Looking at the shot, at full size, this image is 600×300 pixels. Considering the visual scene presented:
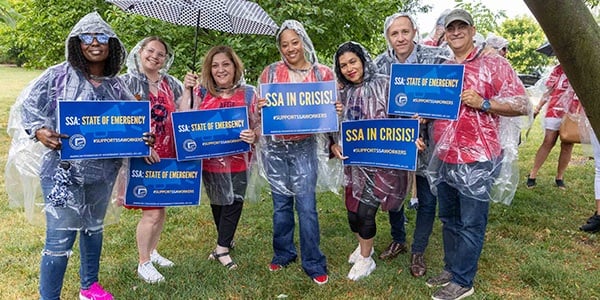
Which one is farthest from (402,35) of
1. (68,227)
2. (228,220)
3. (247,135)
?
(68,227)

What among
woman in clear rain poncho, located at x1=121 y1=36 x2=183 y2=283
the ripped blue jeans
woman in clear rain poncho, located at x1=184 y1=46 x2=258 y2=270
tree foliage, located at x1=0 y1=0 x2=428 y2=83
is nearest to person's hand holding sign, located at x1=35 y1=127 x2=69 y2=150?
the ripped blue jeans

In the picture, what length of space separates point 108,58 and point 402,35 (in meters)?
1.91

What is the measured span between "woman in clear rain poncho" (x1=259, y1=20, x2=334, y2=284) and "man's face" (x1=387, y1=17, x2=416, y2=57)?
1.67 feet

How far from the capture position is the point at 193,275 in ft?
11.5

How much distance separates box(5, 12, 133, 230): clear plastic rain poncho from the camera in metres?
2.62

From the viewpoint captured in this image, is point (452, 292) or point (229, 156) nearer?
point (452, 292)

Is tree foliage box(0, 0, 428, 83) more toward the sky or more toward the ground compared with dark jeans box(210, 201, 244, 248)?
more toward the sky

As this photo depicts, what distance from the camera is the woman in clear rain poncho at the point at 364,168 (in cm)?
322

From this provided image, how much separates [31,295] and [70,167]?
119 cm

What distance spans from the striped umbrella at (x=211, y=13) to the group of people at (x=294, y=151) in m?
0.30

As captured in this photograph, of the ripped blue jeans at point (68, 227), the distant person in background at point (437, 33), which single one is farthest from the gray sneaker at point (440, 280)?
the ripped blue jeans at point (68, 227)

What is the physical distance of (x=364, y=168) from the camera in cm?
332

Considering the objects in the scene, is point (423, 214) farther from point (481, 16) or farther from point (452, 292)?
point (481, 16)

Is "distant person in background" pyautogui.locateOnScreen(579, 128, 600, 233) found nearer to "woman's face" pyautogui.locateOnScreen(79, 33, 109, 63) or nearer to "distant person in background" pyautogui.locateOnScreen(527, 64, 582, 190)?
"distant person in background" pyautogui.locateOnScreen(527, 64, 582, 190)
